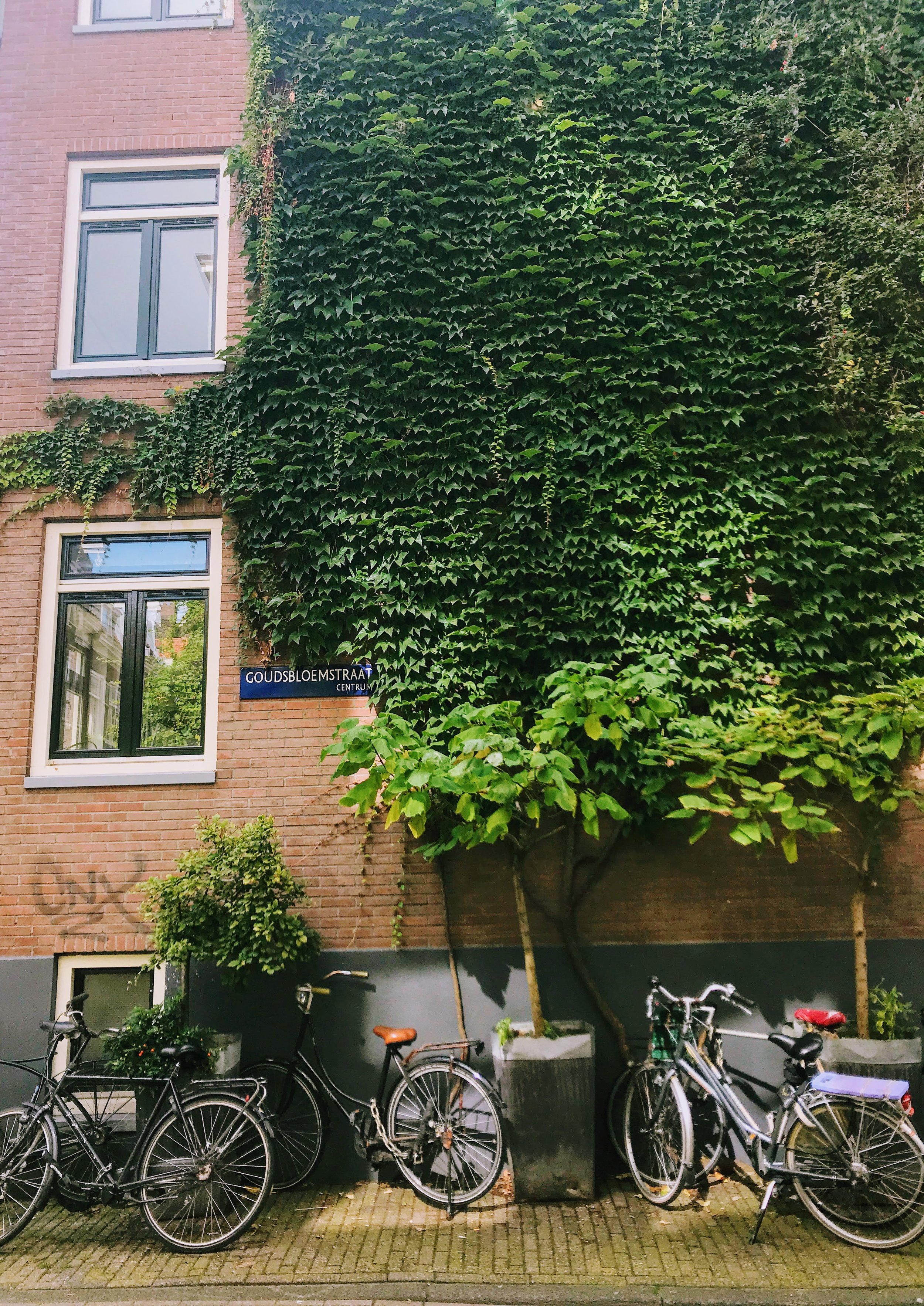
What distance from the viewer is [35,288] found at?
7.74 m

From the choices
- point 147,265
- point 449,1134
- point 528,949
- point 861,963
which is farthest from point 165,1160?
point 147,265

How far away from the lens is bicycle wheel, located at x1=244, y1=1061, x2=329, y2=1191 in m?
5.97

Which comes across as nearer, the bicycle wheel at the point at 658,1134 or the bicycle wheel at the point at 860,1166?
the bicycle wheel at the point at 860,1166

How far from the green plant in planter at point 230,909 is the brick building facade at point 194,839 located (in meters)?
0.64

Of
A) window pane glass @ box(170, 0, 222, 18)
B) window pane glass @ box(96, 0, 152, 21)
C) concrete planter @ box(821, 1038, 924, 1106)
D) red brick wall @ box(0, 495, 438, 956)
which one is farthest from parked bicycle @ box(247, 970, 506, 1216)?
window pane glass @ box(96, 0, 152, 21)

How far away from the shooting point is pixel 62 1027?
561 centimetres

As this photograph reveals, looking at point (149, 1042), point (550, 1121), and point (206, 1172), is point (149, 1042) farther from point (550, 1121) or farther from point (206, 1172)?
point (550, 1121)

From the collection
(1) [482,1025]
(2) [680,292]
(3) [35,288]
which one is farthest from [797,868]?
(3) [35,288]

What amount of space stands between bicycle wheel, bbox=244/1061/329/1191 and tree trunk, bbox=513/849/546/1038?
165 cm

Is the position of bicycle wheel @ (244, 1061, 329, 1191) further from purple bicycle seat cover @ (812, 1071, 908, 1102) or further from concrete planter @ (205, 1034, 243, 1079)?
purple bicycle seat cover @ (812, 1071, 908, 1102)

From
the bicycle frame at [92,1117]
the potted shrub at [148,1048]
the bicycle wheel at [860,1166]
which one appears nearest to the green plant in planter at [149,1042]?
the potted shrub at [148,1048]

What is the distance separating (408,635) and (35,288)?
4663mm

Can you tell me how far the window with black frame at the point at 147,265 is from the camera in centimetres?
779

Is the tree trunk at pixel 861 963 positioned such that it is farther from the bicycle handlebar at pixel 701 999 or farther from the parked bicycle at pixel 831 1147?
the bicycle handlebar at pixel 701 999
